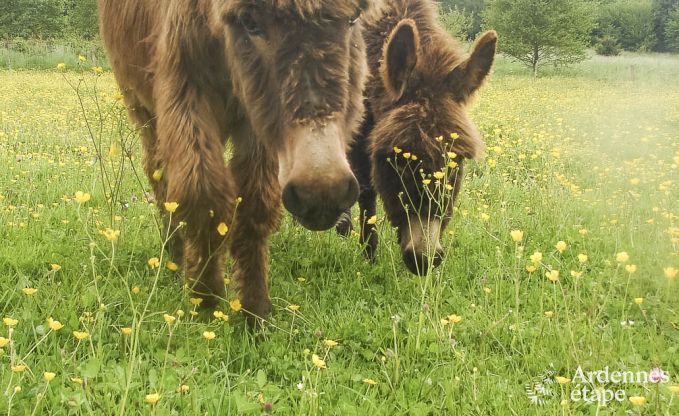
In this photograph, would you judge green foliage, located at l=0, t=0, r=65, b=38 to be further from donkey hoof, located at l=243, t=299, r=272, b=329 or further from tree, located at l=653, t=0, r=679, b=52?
tree, located at l=653, t=0, r=679, b=52

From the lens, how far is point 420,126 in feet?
10.3

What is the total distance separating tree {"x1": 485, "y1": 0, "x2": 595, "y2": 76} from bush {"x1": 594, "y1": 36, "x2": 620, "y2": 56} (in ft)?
31.6

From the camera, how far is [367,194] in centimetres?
413

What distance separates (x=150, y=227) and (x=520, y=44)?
31.3 meters

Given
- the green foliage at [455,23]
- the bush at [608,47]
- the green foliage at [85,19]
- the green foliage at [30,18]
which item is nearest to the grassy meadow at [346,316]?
the green foliage at [455,23]

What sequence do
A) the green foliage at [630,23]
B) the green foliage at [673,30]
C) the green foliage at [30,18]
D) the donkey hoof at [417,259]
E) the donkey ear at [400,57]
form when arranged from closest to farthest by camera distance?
the donkey hoof at [417,259], the donkey ear at [400,57], the green foliage at [30,18], the green foliage at [673,30], the green foliage at [630,23]

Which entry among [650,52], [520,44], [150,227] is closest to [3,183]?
[150,227]

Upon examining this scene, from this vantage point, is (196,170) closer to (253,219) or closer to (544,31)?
(253,219)

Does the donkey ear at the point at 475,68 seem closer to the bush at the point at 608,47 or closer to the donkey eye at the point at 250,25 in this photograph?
the donkey eye at the point at 250,25

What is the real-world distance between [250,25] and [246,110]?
0.36 metres

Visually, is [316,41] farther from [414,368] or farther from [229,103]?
[414,368]

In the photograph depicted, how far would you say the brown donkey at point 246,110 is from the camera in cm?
180

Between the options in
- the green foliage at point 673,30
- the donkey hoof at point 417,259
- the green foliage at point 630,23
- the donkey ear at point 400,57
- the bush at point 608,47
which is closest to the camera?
the donkey hoof at point 417,259

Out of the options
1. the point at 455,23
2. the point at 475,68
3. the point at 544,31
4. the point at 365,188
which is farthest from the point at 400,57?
the point at 544,31
